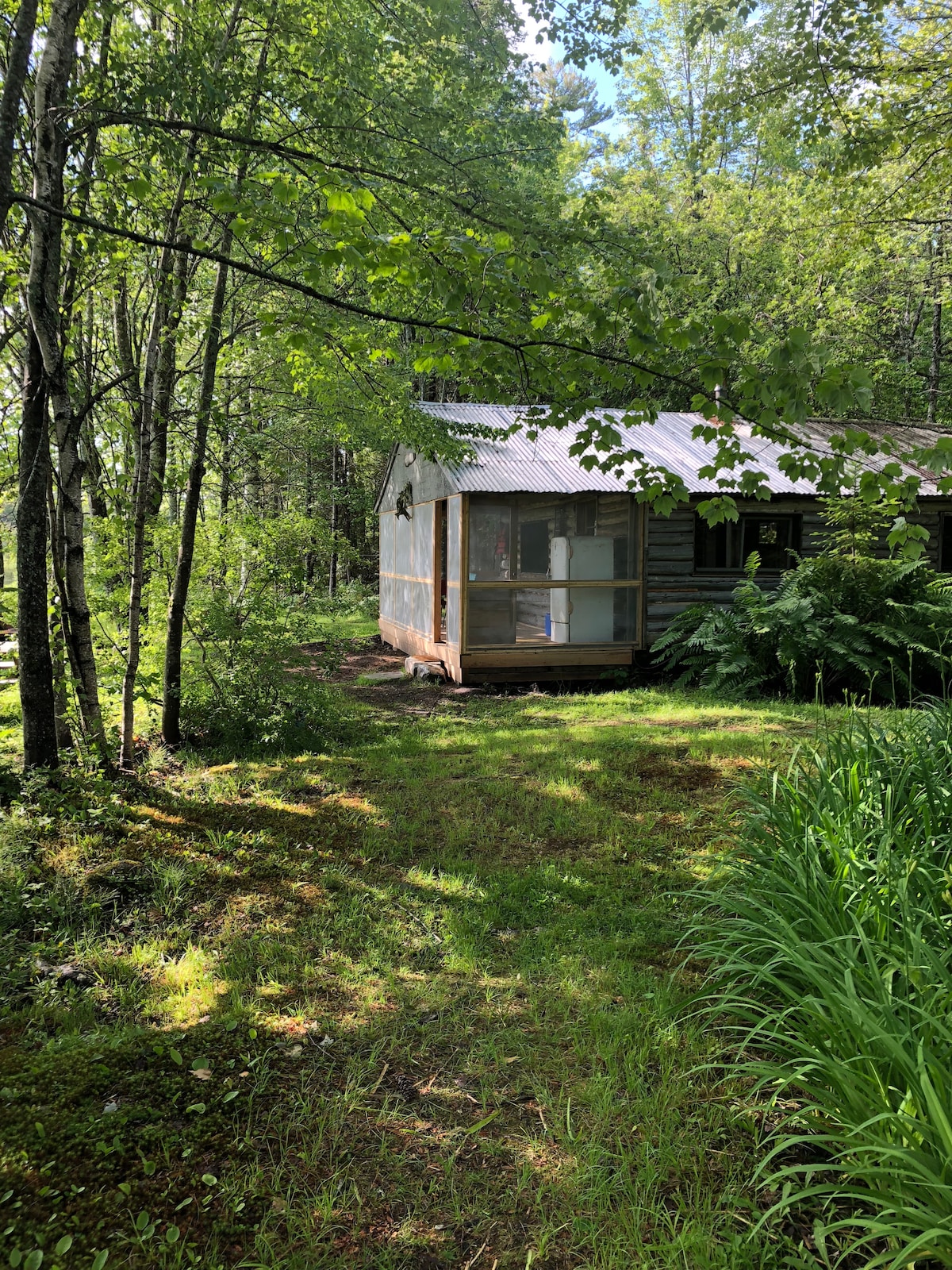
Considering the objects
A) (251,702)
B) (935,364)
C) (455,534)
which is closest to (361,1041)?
(251,702)

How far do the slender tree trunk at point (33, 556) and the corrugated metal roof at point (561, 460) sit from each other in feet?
18.9

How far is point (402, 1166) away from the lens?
2.26 meters

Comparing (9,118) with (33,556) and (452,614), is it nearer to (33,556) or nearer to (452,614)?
(33,556)

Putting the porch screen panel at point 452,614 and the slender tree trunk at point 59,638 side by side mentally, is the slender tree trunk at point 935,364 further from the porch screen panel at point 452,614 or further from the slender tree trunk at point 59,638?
the slender tree trunk at point 59,638

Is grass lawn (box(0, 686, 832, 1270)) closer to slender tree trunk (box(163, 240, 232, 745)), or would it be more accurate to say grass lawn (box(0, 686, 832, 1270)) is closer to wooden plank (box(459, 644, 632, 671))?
slender tree trunk (box(163, 240, 232, 745))

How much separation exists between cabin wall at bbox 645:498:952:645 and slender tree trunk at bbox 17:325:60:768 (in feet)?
30.1

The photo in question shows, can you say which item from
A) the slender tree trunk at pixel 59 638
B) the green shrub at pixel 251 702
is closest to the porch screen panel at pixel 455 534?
the green shrub at pixel 251 702

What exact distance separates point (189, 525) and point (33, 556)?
274 cm

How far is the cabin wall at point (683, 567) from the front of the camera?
12.0 meters

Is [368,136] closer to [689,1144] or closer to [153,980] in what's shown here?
[153,980]

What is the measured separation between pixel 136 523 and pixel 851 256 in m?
10.1

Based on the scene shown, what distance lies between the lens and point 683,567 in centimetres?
1221

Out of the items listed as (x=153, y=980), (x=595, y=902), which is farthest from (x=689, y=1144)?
(x=153, y=980)

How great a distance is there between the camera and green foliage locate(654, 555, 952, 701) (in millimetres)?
9406
